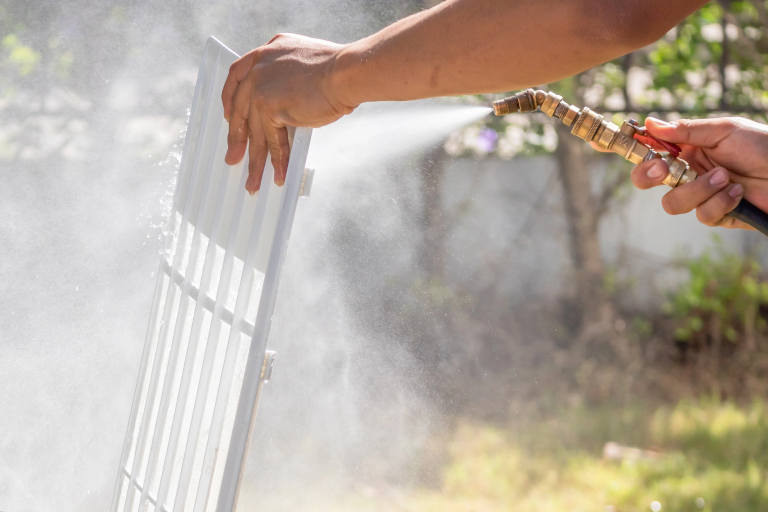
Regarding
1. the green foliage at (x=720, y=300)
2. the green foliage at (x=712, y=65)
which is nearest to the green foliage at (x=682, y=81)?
the green foliage at (x=712, y=65)

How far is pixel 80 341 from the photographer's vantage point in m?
2.38

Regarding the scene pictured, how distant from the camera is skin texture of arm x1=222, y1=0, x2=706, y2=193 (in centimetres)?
105

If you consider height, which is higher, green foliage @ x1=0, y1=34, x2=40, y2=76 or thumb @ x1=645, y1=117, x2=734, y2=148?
green foliage @ x1=0, y1=34, x2=40, y2=76

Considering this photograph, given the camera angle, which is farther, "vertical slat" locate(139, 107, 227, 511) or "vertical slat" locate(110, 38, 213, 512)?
"vertical slat" locate(110, 38, 213, 512)

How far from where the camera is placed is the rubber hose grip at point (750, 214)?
1.25 metres

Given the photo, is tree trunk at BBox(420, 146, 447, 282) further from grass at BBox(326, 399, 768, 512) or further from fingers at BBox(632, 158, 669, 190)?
fingers at BBox(632, 158, 669, 190)

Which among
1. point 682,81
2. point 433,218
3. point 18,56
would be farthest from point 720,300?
point 18,56

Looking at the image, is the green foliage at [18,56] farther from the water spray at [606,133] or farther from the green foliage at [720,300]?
the green foliage at [720,300]

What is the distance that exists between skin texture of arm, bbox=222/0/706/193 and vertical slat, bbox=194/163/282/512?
74 mm

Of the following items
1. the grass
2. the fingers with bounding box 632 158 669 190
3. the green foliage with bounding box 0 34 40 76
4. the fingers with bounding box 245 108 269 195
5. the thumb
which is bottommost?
the grass

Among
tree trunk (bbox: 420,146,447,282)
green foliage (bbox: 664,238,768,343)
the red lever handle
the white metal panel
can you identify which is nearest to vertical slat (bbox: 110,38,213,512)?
the white metal panel

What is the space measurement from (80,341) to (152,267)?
0.38 m

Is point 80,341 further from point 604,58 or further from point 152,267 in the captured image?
point 604,58

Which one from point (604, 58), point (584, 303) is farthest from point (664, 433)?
point (604, 58)
